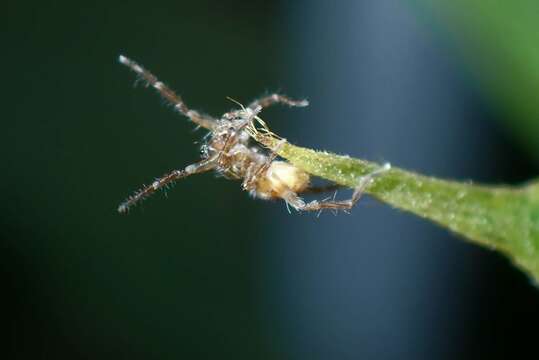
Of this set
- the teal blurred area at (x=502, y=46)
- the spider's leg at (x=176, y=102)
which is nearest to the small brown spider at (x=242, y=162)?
the spider's leg at (x=176, y=102)

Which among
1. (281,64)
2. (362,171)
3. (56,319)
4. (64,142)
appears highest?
(281,64)

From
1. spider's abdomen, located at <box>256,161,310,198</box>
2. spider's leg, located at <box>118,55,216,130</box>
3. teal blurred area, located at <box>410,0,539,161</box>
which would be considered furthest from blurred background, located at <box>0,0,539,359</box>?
spider's abdomen, located at <box>256,161,310,198</box>

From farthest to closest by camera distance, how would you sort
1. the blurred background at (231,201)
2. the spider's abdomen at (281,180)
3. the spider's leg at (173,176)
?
the blurred background at (231,201), the spider's leg at (173,176), the spider's abdomen at (281,180)

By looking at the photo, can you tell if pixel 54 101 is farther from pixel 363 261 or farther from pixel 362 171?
pixel 362 171

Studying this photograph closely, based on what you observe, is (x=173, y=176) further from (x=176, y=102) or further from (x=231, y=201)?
(x=231, y=201)

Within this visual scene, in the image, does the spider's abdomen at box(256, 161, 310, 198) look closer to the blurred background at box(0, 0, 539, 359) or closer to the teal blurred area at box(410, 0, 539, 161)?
the teal blurred area at box(410, 0, 539, 161)

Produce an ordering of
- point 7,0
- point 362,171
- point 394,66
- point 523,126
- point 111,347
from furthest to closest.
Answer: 1. point 394,66
2. point 111,347
3. point 7,0
4. point 523,126
5. point 362,171

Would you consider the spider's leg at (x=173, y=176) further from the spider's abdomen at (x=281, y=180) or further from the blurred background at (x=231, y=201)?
the blurred background at (x=231, y=201)

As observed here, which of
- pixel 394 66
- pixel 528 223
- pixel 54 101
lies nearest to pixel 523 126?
pixel 528 223
